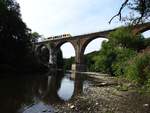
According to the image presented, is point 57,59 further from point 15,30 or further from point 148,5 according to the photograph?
point 148,5

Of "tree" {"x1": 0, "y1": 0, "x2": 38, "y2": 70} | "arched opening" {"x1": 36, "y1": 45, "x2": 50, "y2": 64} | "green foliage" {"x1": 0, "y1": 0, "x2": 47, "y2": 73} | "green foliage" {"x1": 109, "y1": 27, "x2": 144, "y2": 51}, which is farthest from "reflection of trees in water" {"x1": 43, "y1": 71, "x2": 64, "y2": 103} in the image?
"arched opening" {"x1": 36, "y1": 45, "x2": 50, "y2": 64}

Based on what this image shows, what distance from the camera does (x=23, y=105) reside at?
1418 centimetres

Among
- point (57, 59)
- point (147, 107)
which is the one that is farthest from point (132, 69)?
point (57, 59)

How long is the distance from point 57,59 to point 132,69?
73.6 m

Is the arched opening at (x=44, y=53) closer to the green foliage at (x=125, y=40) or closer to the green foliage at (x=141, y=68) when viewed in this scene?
the green foliage at (x=125, y=40)

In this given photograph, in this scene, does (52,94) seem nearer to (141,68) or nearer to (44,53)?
(141,68)

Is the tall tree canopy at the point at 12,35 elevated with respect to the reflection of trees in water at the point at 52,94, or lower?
elevated

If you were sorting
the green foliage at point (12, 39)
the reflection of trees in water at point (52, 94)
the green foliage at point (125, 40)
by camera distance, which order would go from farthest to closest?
the green foliage at point (125, 40), the green foliage at point (12, 39), the reflection of trees in water at point (52, 94)

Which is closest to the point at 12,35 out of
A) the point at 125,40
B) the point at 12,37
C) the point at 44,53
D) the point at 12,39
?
the point at 12,37

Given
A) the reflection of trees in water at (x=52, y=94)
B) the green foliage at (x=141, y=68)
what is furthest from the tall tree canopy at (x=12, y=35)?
the green foliage at (x=141, y=68)

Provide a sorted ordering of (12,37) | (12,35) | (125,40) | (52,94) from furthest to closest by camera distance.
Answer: (125,40) → (12,35) → (12,37) → (52,94)

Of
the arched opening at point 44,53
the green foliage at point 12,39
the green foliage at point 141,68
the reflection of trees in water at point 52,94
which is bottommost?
the reflection of trees in water at point 52,94

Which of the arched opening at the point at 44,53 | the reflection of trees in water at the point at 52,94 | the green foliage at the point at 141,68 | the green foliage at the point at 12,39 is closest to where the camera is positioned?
the reflection of trees in water at the point at 52,94

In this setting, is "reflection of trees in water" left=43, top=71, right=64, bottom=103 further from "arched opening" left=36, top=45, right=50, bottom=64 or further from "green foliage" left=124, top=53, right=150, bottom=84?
"arched opening" left=36, top=45, right=50, bottom=64
